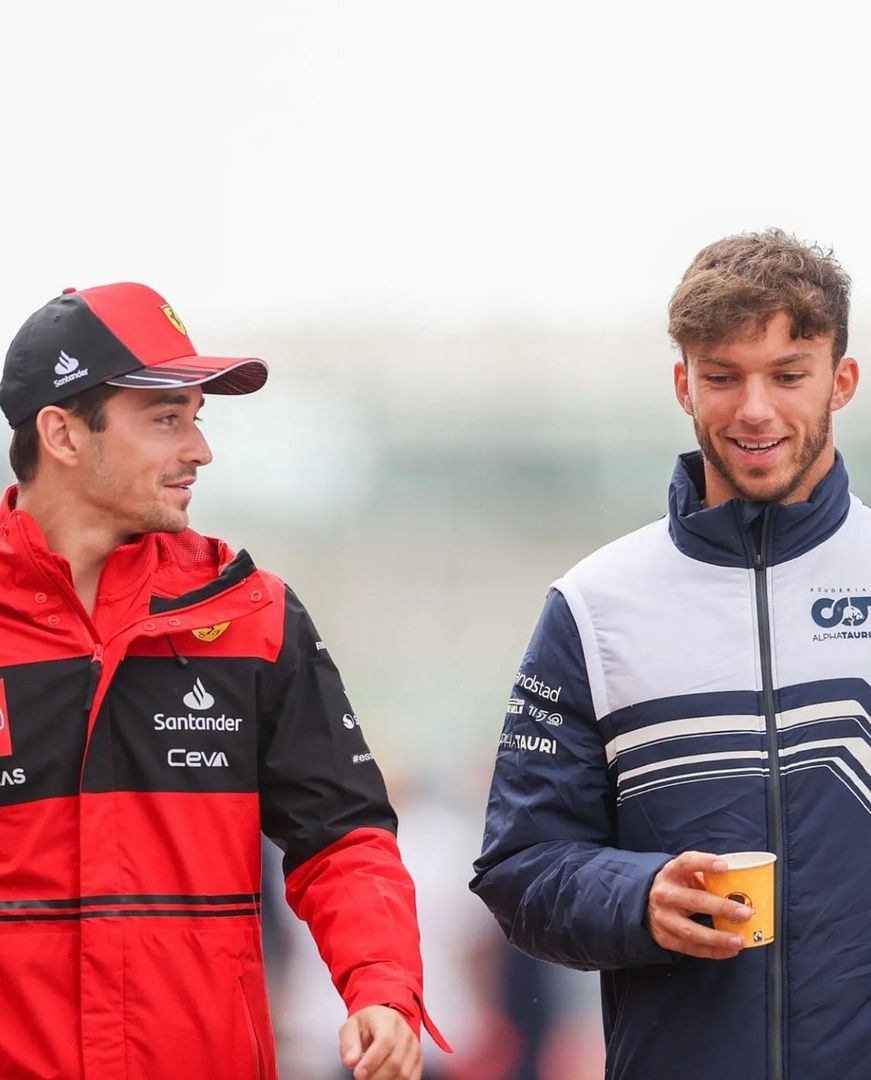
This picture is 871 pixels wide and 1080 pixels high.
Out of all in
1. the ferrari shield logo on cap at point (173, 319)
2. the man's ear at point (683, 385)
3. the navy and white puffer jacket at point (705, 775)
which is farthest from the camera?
the ferrari shield logo on cap at point (173, 319)

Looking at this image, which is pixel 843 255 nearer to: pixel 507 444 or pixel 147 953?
pixel 507 444

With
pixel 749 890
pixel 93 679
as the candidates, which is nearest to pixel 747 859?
pixel 749 890

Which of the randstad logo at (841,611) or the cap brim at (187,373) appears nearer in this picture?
the randstad logo at (841,611)

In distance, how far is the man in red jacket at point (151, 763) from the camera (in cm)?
170

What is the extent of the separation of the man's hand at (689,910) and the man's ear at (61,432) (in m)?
0.90

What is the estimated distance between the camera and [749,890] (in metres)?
1.56

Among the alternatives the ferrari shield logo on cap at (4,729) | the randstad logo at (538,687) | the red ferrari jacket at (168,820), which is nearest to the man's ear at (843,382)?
the randstad logo at (538,687)

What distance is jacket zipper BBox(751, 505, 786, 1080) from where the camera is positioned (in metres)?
1.65

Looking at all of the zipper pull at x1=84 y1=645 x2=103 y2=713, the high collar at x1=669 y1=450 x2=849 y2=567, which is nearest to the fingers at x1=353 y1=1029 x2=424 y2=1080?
the zipper pull at x1=84 y1=645 x2=103 y2=713

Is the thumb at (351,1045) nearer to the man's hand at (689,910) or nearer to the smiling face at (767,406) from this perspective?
the man's hand at (689,910)

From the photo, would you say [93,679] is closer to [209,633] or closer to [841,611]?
[209,633]

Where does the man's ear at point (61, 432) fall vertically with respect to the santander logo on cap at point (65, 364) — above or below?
below

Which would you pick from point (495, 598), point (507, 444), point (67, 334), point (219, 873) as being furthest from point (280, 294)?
point (219, 873)

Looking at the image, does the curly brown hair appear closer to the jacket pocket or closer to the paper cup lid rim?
the paper cup lid rim
